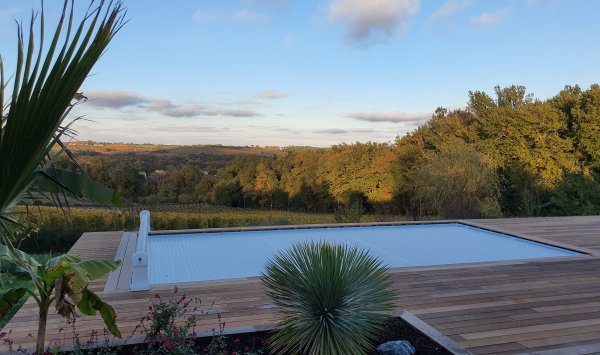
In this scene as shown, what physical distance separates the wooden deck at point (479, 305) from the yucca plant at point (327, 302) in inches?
30.4

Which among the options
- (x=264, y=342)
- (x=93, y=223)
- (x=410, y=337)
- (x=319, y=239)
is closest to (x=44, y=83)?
(x=264, y=342)

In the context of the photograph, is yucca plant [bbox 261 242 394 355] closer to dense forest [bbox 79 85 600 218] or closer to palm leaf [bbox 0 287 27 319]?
palm leaf [bbox 0 287 27 319]

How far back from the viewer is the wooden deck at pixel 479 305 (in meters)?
2.90

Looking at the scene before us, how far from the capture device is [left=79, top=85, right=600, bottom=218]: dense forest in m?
12.6

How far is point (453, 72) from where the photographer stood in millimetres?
13750

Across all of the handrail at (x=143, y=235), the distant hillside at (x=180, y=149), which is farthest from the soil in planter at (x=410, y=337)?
the distant hillside at (x=180, y=149)

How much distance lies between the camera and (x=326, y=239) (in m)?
6.52

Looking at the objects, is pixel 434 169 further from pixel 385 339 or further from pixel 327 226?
pixel 385 339

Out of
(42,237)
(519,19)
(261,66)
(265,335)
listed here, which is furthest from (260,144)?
(265,335)

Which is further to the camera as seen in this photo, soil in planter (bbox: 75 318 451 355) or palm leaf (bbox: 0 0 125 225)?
soil in planter (bbox: 75 318 451 355)

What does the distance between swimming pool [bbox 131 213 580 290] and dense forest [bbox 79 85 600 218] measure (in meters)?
3.44

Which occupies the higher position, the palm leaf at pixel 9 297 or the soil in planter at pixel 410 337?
the palm leaf at pixel 9 297

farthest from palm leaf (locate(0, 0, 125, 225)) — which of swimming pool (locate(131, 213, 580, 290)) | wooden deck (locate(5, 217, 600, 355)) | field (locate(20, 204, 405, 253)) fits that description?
field (locate(20, 204, 405, 253))

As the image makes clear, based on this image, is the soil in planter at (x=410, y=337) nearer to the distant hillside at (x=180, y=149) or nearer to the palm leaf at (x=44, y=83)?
the palm leaf at (x=44, y=83)
